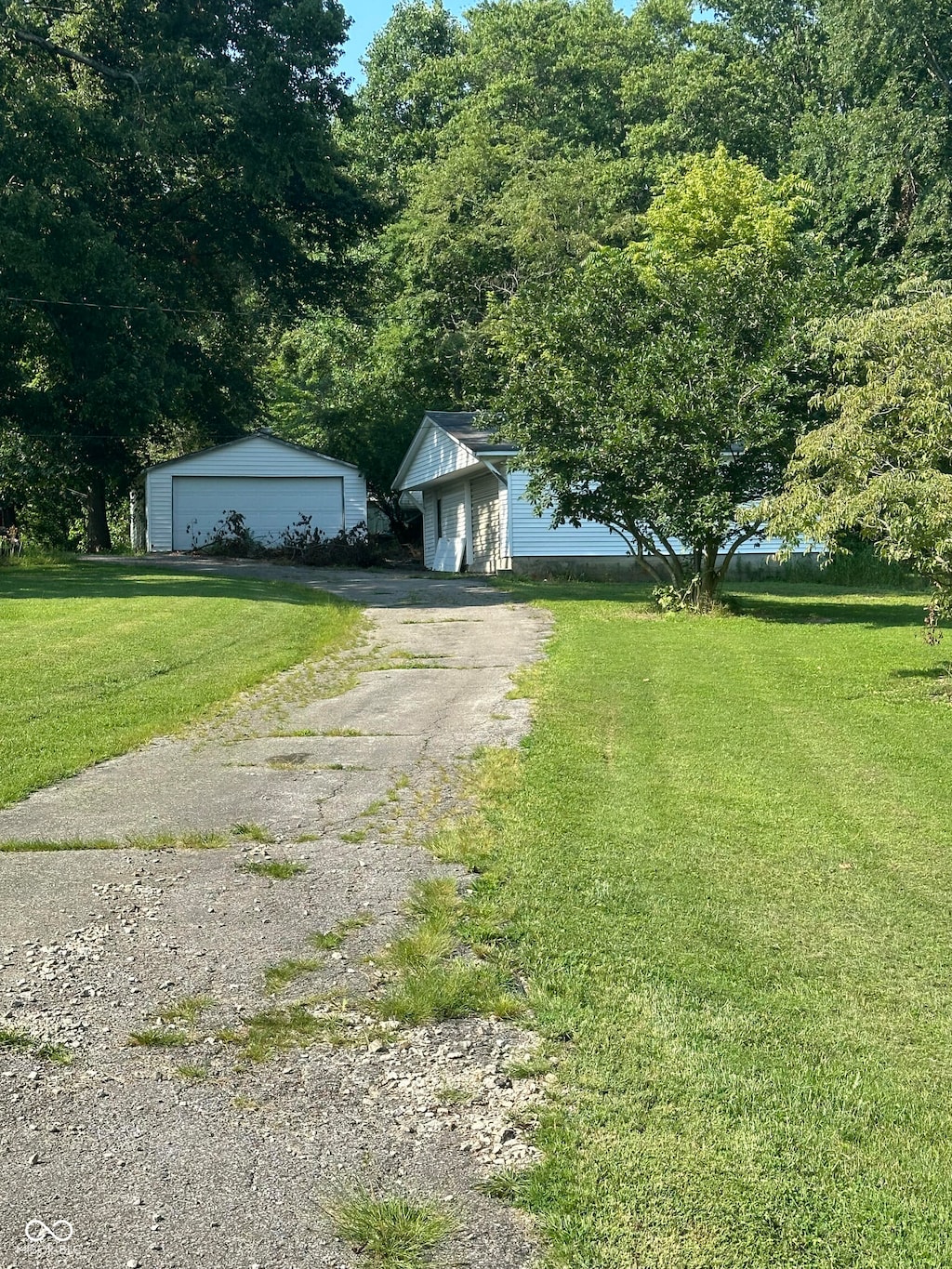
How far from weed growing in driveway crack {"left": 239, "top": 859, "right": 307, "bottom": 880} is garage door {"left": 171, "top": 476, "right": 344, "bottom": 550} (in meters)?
27.8

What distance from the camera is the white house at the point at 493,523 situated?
26516mm

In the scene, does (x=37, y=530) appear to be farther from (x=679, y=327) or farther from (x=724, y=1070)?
(x=724, y=1070)

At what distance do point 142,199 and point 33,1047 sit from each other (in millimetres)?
28701

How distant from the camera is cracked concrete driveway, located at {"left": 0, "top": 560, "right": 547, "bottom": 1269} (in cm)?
278

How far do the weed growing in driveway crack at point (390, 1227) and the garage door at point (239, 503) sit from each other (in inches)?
1208

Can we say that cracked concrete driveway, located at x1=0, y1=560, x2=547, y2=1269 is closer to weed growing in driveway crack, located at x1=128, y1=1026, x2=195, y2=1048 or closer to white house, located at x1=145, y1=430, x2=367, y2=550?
weed growing in driveway crack, located at x1=128, y1=1026, x2=195, y2=1048

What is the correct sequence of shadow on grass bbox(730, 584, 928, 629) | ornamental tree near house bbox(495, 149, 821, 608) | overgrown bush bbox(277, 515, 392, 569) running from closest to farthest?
ornamental tree near house bbox(495, 149, 821, 608) < shadow on grass bbox(730, 584, 928, 629) < overgrown bush bbox(277, 515, 392, 569)

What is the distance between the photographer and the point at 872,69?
40.2 metres

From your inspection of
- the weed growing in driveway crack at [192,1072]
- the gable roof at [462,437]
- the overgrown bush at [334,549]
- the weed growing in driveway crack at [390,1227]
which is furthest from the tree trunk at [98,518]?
the weed growing in driveway crack at [390,1227]

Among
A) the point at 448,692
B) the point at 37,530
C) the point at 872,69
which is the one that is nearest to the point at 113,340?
the point at 37,530

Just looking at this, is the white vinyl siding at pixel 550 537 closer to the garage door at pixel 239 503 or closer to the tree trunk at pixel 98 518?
the garage door at pixel 239 503

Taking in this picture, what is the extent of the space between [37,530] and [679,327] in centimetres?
2569

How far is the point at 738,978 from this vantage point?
4141 millimetres

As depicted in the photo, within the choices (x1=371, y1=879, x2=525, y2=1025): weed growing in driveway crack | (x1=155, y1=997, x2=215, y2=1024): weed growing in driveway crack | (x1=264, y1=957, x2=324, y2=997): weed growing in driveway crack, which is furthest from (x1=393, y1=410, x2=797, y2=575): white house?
(x1=155, y1=997, x2=215, y2=1024): weed growing in driveway crack
